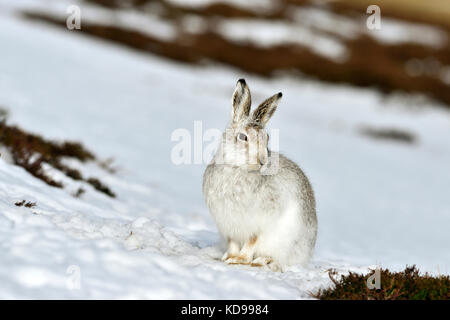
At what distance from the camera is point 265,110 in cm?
555

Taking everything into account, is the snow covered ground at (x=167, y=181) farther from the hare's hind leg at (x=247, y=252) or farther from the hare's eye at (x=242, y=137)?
the hare's eye at (x=242, y=137)

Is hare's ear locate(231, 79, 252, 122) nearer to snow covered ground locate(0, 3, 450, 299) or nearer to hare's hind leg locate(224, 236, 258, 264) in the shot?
hare's hind leg locate(224, 236, 258, 264)

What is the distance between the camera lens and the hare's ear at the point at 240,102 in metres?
5.55

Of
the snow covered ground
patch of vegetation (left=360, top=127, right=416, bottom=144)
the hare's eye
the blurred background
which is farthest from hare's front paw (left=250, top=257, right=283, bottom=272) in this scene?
the blurred background

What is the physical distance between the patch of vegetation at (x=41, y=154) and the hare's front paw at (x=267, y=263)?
363 cm

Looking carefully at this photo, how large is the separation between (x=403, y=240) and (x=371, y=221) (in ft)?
5.16

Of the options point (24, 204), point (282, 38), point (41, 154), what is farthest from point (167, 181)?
point (282, 38)

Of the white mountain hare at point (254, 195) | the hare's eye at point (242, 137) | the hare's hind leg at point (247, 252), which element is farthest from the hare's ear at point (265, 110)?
the hare's hind leg at point (247, 252)

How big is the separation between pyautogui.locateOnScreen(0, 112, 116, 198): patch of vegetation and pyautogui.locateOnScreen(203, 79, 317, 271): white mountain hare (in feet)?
11.1

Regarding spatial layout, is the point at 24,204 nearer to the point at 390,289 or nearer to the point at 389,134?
the point at 390,289

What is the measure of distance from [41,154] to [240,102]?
4864 millimetres

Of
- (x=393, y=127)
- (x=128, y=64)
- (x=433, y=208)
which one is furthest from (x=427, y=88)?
(x=433, y=208)

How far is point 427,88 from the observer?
36031mm

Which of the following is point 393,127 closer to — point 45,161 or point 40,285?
point 45,161
